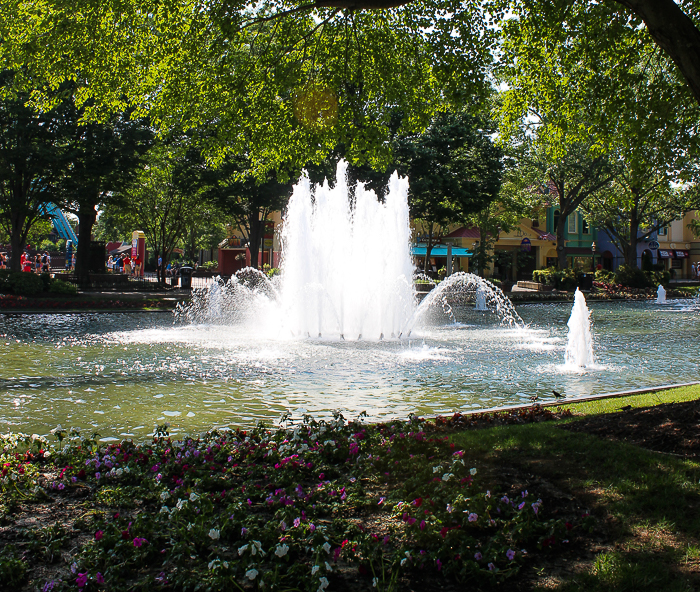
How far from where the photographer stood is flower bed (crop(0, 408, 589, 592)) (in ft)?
11.5

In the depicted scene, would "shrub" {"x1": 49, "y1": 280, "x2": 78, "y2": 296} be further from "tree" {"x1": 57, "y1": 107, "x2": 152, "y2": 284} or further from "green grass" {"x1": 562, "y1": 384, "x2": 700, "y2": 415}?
"green grass" {"x1": 562, "y1": 384, "x2": 700, "y2": 415}

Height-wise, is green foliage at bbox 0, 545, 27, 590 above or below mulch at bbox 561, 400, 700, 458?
below

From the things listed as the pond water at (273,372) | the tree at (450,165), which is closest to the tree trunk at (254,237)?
the tree at (450,165)

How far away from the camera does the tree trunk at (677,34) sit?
566 centimetres

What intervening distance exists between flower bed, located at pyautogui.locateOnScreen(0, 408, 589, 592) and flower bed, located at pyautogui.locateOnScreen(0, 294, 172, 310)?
18.4 meters

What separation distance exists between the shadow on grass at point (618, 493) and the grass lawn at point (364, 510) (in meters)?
0.01

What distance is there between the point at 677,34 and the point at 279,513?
5458mm

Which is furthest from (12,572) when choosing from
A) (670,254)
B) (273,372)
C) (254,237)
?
(670,254)

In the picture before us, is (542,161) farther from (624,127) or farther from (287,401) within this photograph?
(287,401)

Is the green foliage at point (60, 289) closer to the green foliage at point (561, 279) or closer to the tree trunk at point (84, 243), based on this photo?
the tree trunk at point (84, 243)

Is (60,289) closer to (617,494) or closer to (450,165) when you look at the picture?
(450,165)

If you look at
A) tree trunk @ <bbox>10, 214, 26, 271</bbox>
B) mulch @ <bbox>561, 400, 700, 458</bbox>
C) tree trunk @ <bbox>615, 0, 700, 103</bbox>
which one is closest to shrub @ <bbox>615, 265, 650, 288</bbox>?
tree trunk @ <bbox>10, 214, 26, 271</bbox>

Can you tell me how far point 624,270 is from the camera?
138 ft

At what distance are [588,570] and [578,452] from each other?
1.88 m
